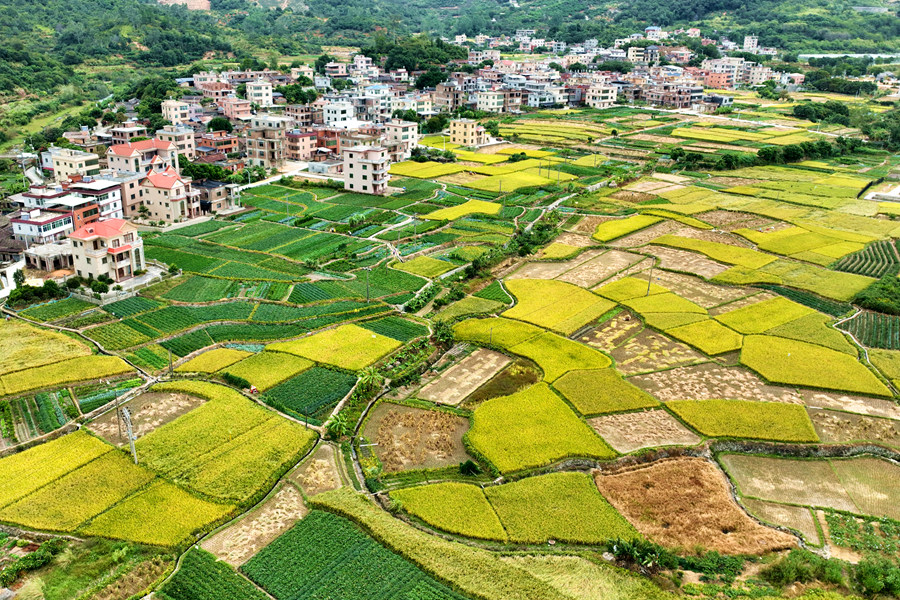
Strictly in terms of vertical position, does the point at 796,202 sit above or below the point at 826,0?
below

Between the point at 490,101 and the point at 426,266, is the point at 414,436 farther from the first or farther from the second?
the point at 490,101

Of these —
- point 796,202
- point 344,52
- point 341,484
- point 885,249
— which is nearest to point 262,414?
point 341,484

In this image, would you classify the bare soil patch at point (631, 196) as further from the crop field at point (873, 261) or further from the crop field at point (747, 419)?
the crop field at point (747, 419)

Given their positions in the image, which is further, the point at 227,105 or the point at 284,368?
the point at 227,105

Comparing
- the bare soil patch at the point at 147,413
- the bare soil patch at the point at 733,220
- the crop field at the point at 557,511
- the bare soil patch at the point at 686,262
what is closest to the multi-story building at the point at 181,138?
the bare soil patch at the point at 147,413

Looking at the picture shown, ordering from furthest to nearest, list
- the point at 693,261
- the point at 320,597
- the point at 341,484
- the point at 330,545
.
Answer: the point at 693,261 < the point at 341,484 < the point at 330,545 < the point at 320,597

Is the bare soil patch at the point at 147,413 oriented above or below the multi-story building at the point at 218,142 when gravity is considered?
below

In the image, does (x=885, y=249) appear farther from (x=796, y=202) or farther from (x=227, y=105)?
(x=227, y=105)
